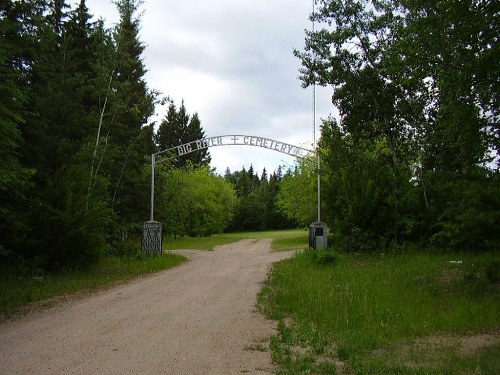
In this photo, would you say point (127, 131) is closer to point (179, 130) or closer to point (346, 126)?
point (346, 126)

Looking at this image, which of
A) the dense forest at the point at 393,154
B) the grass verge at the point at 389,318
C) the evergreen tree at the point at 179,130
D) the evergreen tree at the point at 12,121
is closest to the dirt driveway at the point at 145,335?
the grass verge at the point at 389,318

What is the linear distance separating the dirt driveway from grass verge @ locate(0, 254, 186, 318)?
41.3 inches

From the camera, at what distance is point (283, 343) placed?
684cm

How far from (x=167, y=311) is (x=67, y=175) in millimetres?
7608

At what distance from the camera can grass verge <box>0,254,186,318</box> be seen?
1084 centimetres

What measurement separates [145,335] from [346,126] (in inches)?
639

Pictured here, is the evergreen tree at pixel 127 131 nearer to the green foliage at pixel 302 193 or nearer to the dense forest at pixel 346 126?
the dense forest at pixel 346 126

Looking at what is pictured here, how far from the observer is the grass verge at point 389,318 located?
18.3ft

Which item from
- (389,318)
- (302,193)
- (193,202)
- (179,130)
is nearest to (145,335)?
(389,318)

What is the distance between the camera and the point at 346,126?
21.4 m

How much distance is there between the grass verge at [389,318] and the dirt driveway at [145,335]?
1.86 ft

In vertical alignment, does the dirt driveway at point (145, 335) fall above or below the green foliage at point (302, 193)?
below

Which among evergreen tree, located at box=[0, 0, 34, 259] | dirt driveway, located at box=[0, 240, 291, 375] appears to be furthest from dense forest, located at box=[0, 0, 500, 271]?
dirt driveway, located at box=[0, 240, 291, 375]

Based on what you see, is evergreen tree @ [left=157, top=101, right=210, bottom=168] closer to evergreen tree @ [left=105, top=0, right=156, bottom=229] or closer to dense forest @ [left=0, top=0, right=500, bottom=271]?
evergreen tree @ [left=105, top=0, right=156, bottom=229]
